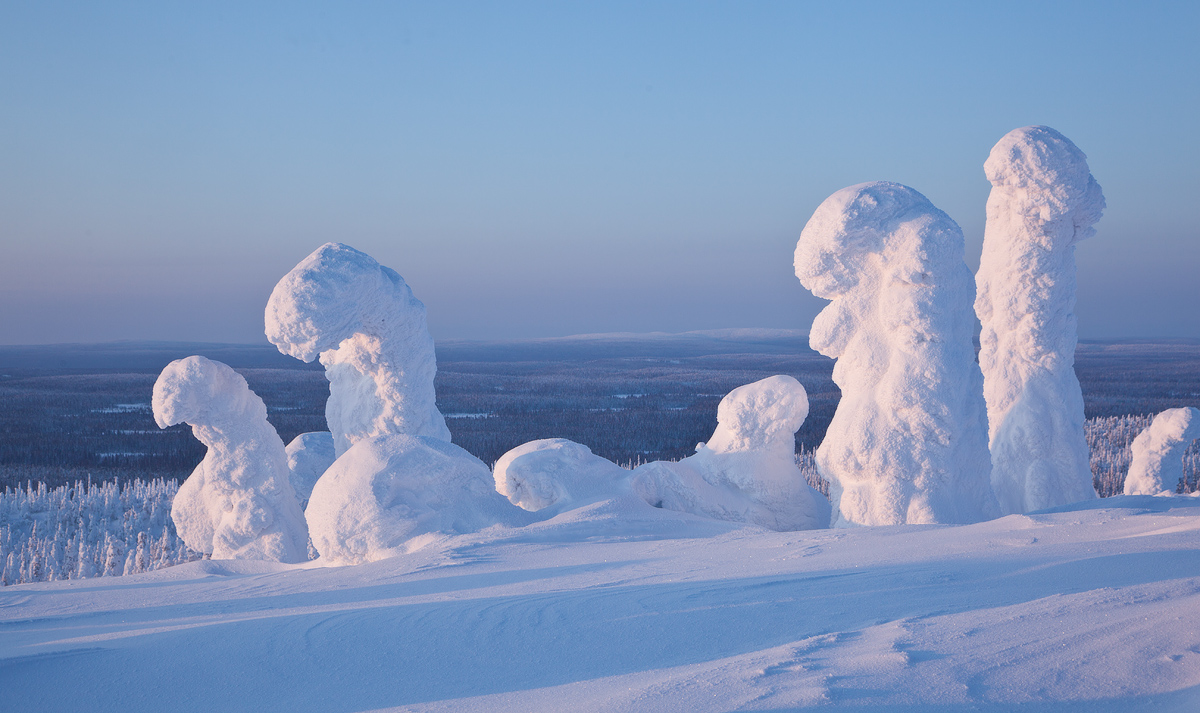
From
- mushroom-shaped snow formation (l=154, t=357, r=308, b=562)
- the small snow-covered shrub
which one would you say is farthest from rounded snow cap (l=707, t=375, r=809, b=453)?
the small snow-covered shrub

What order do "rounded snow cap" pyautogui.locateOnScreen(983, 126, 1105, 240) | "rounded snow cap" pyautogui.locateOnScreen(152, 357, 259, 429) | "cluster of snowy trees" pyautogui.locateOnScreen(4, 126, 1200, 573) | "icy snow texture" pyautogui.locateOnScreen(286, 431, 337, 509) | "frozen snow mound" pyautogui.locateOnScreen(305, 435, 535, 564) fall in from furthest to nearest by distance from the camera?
"icy snow texture" pyautogui.locateOnScreen(286, 431, 337, 509)
"rounded snow cap" pyautogui.locateOnScreen(983, 126, 1105, 240)
"rounded snow cap" pyautogui.locateOnScreen(152, 357, 259, 429)
"cluster of snowy trees" pyautogui.locateOnScreen(4, 126, 1200, 573)
"frozen snow mound" pyautogui.locateOnScreen(305, 435, 535, 564)

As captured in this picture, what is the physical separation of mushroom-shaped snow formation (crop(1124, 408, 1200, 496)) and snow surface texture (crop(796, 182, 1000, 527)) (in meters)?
3.83

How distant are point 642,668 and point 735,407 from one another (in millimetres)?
5271

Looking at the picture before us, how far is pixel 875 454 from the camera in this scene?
8094 mm

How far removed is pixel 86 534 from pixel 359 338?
572 centimetres

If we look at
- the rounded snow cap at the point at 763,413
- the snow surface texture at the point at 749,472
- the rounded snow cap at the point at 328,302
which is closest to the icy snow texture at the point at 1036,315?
the snow surface texture at the point at 749,472

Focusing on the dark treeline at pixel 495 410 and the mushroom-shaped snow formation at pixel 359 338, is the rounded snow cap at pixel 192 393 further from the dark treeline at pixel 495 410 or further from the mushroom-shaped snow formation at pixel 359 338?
the dark treeline at pixel 495 410

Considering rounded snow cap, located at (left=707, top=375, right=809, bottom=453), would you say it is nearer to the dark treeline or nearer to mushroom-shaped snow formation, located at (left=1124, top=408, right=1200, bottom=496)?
mushroom-shaped snow formation, located at (left=1124, top=408, right=1200, bottom=496)

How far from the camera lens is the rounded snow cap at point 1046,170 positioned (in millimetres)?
9398

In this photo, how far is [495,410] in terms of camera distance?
41.1 m

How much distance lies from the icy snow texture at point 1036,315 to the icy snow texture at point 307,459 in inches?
337

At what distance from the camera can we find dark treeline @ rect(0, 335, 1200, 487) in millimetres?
23766

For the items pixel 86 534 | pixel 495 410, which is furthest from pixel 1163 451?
pixel 495 410

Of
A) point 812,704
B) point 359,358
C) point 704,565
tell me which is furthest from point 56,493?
point 812,704
